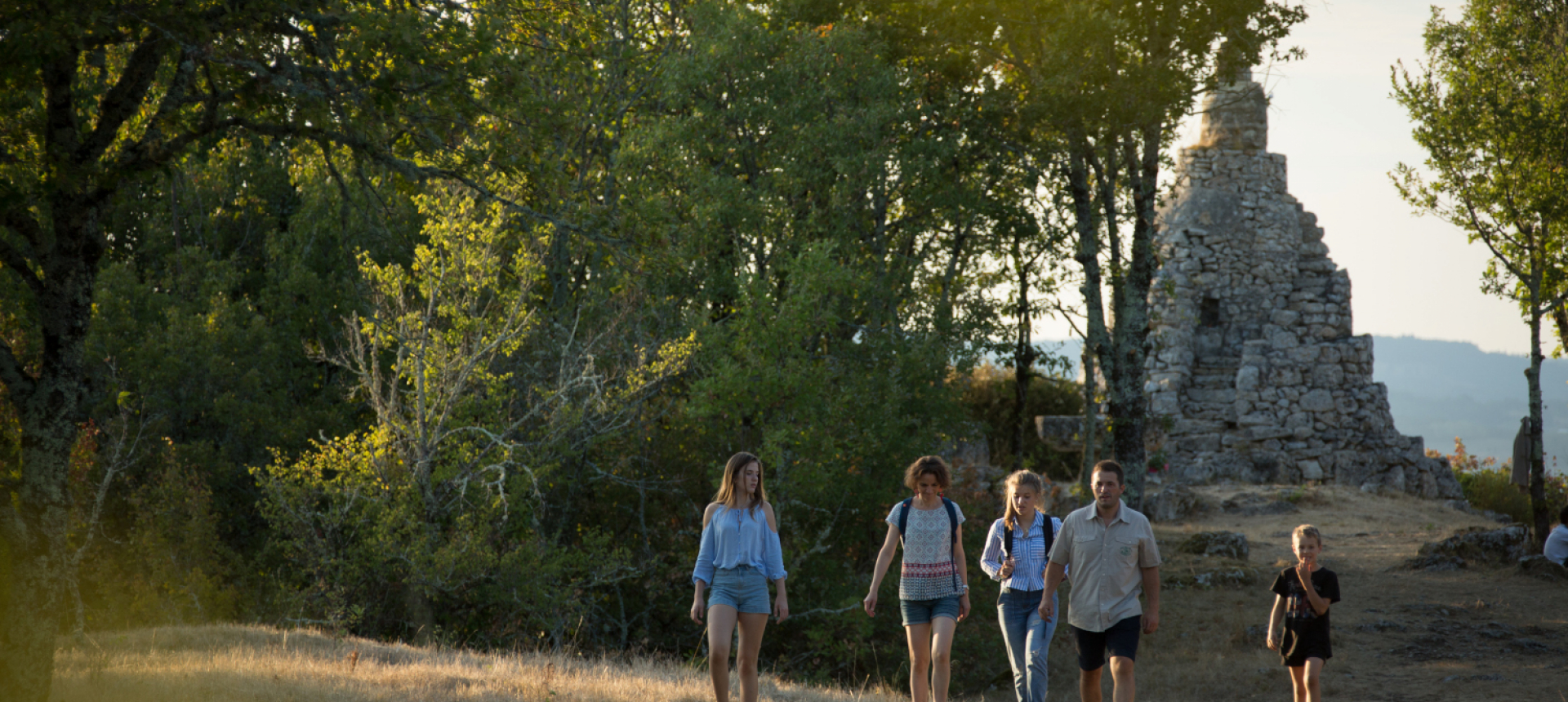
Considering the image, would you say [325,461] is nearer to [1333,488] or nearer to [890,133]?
[890,133]

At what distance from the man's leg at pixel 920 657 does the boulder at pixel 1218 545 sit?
41.1 feet

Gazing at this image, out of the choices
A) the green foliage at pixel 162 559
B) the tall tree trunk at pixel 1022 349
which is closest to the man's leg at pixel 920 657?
the green foliage at pixel 162 559

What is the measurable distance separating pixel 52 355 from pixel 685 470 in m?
10.6

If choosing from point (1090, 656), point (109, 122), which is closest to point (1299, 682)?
point (1090, 656)

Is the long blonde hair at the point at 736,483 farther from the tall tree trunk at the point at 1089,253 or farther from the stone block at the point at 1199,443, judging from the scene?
the stone block at the point at 1199,443

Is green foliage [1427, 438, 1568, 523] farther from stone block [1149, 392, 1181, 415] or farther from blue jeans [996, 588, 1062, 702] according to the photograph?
blue jeans [996, 588, 1062, 702]

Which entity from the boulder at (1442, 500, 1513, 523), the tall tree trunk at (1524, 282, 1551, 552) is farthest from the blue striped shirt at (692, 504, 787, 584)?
the boulder at (1442, 500, 1513, 523)

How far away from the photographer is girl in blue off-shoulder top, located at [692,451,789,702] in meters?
6.00

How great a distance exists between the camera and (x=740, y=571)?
6.10m

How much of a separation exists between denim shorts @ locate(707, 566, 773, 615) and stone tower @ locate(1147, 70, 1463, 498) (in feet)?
67.0

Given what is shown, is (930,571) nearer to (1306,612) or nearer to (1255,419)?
(1306,612)

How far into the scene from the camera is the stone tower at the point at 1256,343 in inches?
951

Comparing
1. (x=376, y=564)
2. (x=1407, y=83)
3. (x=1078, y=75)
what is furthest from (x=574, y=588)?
(x=1407, y=83)

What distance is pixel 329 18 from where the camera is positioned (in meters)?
6.32
